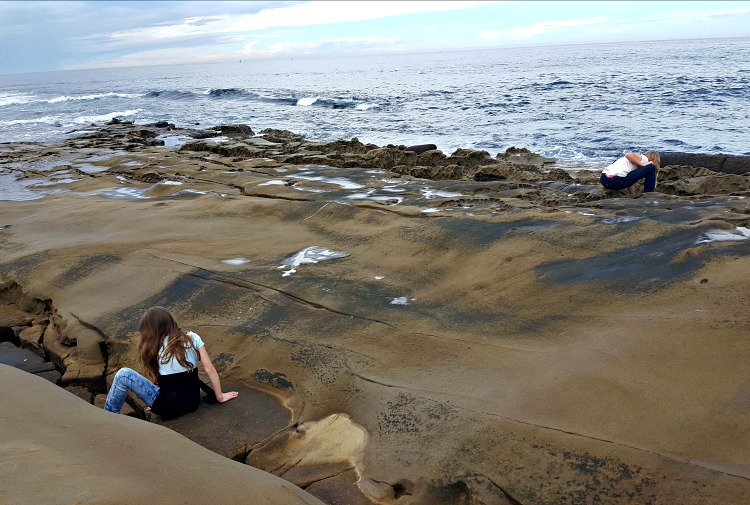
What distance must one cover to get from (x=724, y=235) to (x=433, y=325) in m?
2.18

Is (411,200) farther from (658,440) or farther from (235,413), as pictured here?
(658,440)

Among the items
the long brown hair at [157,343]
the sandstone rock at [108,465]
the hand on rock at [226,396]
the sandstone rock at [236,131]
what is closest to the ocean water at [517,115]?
the sandstone rock at [236,131]

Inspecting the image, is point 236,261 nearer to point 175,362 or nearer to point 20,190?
point 175,362

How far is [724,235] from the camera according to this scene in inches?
165

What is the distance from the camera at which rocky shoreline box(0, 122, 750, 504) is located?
8.48ft

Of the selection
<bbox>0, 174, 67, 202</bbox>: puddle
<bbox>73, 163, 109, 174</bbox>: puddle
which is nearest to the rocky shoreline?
<bbox>0, 174, 67, 202</bbox>: puddle

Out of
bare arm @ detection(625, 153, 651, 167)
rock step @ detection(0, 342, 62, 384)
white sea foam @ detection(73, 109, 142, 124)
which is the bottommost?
rock step @ detection(0, 342, 62, 384)

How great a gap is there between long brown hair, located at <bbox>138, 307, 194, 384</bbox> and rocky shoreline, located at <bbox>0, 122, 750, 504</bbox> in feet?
1.18

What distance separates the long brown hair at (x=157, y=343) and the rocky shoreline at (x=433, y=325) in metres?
0.36

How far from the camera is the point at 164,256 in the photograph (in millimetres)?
5348

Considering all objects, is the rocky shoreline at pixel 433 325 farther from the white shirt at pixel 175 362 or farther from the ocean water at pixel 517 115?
the ocean water at pixel 517 115

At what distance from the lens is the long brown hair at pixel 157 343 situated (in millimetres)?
3449

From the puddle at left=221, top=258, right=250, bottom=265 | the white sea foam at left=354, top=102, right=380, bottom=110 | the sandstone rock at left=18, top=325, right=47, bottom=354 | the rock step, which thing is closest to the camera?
the rock step

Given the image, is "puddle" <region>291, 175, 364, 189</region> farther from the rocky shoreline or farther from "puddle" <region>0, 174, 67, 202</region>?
"puddle" <region>0, 174, 67, 202</region>
